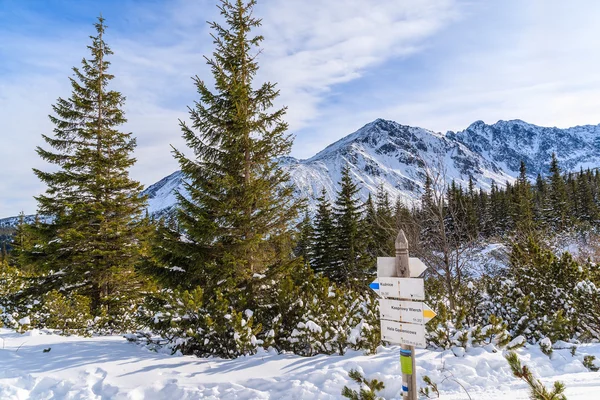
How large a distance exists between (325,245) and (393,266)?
22.7 metres

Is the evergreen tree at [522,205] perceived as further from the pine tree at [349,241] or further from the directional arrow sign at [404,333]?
the directional arrow sign at [404,333]

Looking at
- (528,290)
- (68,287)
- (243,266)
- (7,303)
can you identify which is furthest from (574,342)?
(7,303)

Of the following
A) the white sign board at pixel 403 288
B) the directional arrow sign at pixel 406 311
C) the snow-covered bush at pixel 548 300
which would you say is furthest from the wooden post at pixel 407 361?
the snow-covered bush at pixel 548 300

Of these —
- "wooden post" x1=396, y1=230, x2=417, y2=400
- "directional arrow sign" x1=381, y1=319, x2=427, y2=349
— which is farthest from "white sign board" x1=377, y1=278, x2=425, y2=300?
"directional arrow sign" x1=381, y1=319, x2=427, y2=349

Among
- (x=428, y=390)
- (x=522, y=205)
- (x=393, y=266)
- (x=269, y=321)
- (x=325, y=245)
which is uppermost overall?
(x=522, y=205)

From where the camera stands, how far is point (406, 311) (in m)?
3.44

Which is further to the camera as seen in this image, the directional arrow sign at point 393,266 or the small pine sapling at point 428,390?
the small pine sapling at point 428,390

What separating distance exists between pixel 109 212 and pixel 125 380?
9471 mm

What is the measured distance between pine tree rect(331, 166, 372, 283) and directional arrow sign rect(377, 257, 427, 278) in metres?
21.2

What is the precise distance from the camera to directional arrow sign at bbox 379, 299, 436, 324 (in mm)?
3344

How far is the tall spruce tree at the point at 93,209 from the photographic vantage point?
13.1 metres

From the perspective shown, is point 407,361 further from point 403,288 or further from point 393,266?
point 393,266

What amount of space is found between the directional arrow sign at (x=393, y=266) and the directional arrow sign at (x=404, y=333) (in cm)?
52

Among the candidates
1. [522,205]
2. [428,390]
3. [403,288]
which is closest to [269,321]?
[428,390]
